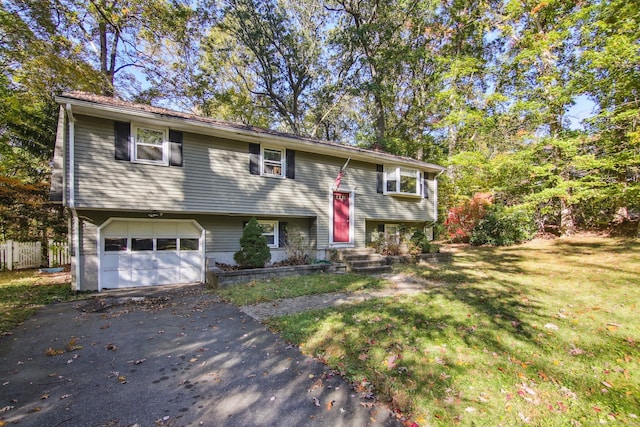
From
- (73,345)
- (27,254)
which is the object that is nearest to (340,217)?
(73,345)

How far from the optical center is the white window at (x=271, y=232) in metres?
11.2

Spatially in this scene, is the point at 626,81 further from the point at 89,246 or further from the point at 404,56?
the point at 89,246

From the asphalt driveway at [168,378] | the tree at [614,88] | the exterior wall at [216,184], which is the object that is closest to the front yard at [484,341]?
the asphalt driveway at [168,378]

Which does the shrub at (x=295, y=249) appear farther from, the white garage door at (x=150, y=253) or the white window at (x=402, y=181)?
the white window at (x=402, y=181)

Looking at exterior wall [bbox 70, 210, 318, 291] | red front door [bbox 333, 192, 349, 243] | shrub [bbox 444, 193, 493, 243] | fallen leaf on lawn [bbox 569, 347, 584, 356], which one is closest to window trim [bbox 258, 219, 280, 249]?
exterior wall [bbox 70, 210, 318, 291]

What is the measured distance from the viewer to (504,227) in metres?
15.6

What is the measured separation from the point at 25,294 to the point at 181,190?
496 centimetres

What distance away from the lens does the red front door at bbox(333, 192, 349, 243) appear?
11.9 meters

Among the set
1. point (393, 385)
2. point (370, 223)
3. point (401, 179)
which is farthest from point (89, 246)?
point (401, 179)

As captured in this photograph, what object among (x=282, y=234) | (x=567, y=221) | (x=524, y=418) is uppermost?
(x=567, y=221)

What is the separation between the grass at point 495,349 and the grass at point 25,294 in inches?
216

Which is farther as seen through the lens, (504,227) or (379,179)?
(504,227)

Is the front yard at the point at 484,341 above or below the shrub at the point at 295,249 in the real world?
below

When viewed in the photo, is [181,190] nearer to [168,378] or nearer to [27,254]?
[168,378]
